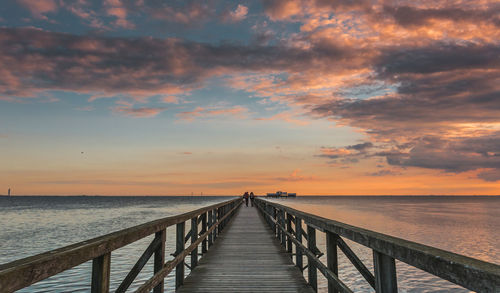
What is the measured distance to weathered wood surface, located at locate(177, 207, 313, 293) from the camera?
18.4 ft

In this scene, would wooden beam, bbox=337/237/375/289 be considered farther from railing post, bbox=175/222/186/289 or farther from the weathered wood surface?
railing post, bbox=175/222/186/289

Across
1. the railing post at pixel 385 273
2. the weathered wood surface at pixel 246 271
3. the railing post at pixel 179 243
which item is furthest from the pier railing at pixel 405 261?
the railing post at pixel 179 243

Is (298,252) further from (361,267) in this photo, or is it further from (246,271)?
(361,267)

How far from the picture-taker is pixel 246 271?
6758 mm

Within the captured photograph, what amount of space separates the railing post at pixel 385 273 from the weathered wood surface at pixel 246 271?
2977mm

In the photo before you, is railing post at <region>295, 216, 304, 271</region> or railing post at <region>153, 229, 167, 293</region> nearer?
railing post at <region>153, 229, 167, 293</region>

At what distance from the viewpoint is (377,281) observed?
269 cm

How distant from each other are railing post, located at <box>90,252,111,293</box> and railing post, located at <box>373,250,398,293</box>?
7.31ft

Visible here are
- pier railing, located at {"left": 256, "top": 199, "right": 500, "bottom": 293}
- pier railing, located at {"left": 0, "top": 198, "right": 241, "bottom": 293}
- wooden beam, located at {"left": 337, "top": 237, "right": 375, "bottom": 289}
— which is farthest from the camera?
wooden beam, located at {"left": 337, "top": 237, "right": 375, "bottom": 289}

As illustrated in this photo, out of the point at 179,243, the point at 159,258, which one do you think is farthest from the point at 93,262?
the point at 179,243

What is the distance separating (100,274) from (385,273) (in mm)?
2299

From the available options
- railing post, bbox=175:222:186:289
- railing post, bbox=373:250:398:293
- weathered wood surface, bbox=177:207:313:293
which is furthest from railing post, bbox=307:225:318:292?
railing post, bbox=373:250:398:293

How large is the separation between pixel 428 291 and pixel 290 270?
813 cm

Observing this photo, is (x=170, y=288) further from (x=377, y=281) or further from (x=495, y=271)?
(x=495, y=271)
